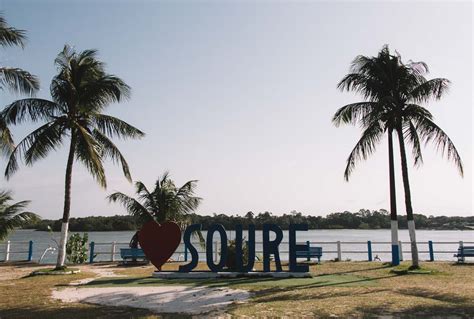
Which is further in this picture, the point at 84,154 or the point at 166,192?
the point at 166,192

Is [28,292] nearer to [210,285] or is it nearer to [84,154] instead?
[210,285]

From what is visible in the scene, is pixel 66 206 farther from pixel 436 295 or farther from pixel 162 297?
pixel 436 295

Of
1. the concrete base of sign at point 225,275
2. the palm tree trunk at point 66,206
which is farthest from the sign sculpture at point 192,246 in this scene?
the palm tree trunk at point 66,206

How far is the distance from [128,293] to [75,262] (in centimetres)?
1236

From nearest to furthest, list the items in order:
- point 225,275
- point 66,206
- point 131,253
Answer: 1. point 225,275
2. point 66,206
3. point 131,253

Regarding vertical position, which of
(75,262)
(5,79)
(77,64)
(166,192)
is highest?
(77,64)

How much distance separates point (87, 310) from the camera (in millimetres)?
8977

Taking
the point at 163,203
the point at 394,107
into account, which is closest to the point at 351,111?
the point at 394,107

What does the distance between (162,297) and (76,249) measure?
13.4m

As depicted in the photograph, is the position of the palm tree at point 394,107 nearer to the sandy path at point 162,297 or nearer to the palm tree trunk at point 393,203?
the palm tree trunk at point 393,203

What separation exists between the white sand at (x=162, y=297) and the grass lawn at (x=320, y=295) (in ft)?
1.42

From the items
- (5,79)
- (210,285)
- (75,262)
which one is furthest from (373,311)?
(75,262)

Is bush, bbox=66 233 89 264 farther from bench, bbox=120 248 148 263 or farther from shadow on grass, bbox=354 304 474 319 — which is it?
shadow on grass, bbox=354 304 474 319

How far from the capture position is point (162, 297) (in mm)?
10414
